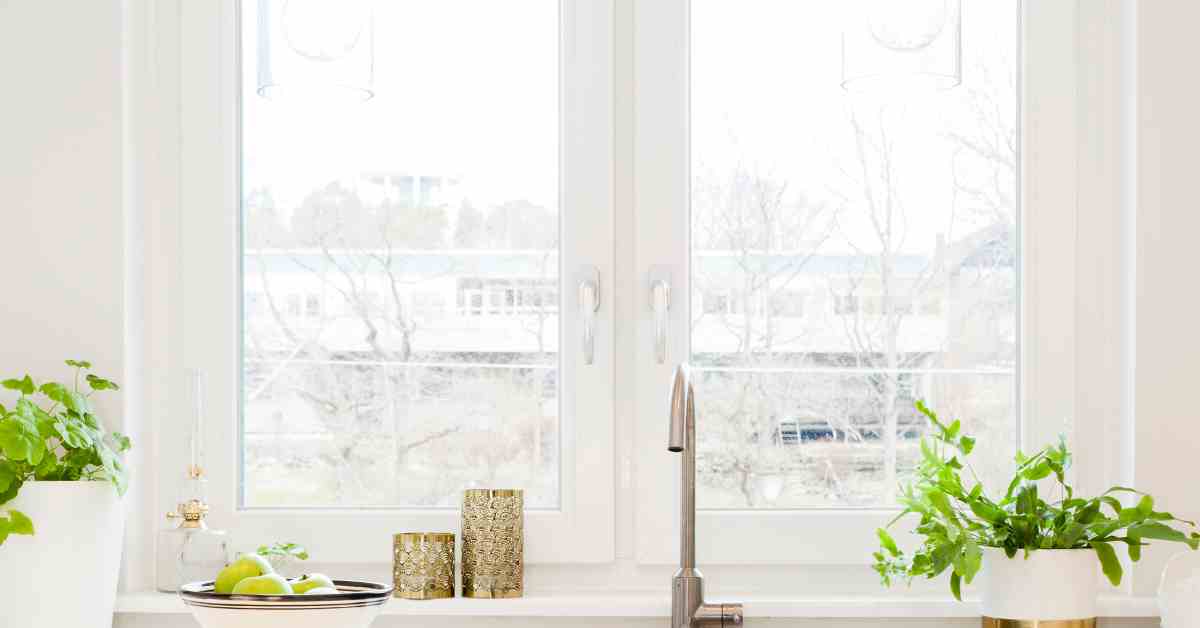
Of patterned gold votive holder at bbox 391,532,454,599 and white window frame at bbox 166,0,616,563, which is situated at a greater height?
white window frame at bbox 166,0,616,563

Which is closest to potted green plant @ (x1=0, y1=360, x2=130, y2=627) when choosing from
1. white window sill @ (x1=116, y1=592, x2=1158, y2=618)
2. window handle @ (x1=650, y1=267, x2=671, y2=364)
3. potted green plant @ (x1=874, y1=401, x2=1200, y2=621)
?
white window sill @ (x1=116, y1=592, x2=1158, y2=618)

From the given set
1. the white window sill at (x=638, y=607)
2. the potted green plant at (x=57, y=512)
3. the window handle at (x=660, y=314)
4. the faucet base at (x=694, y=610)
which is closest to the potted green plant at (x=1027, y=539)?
the white window sill at (x=638, y=607)

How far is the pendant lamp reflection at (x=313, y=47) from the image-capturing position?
1.82 m

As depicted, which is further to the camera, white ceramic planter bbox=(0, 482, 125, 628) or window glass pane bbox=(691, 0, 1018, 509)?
window glass pane bbox=(691, 0, 1018, 509)

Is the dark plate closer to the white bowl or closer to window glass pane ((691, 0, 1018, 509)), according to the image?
the white bowl

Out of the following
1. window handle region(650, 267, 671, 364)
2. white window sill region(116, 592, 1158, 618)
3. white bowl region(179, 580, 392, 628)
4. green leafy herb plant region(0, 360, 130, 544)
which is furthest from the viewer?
window handle region(650, 267, 671, 364)

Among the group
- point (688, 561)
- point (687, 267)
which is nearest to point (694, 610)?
point (688, 561)

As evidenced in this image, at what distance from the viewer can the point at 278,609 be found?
4.17ft

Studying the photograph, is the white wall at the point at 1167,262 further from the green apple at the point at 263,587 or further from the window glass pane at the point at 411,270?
the green apple at the point at 263,587

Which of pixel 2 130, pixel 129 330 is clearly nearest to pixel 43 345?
pixel 129 330

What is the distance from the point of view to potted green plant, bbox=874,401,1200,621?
1659 mm

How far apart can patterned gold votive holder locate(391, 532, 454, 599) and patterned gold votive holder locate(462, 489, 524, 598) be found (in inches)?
1.4

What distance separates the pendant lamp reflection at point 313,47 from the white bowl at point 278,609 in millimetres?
853

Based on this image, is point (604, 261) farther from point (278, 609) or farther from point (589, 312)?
point (278, 609)
